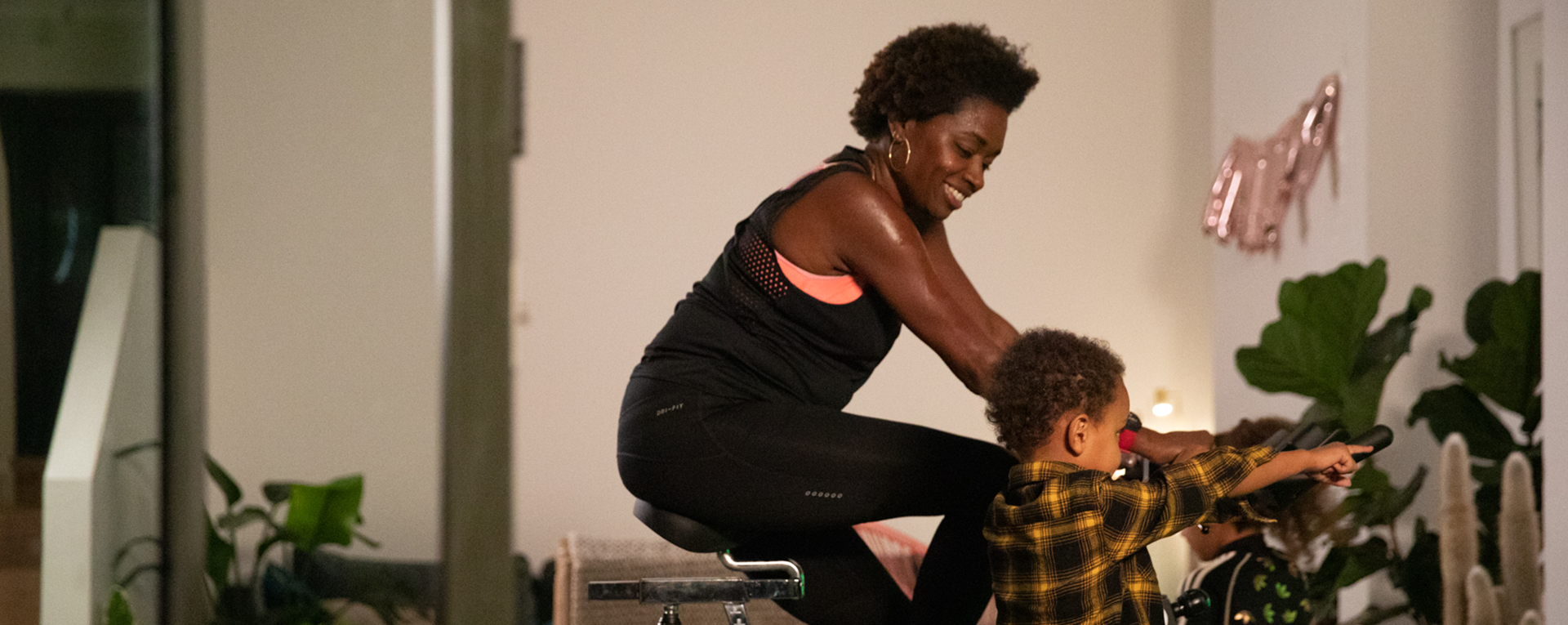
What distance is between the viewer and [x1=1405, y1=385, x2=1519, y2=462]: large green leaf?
7.31 ft

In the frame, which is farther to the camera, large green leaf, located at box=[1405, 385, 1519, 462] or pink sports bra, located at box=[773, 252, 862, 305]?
large green leaf, located at box=[1405, 385, 1519, 462]

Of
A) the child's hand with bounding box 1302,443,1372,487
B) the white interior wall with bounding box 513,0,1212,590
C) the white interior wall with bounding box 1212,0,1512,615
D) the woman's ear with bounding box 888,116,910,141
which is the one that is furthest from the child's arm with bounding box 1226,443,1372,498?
the white interior wall with bounding box 513,0,1212,590

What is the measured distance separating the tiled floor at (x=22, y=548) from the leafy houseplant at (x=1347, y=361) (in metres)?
2.05

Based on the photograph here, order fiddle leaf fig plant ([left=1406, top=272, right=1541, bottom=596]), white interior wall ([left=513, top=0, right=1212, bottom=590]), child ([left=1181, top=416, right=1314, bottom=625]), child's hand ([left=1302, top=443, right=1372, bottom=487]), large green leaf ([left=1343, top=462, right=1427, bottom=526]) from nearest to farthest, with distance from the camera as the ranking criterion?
child's hand ([left=1302, top=443, right=1372, bottom=487]) < child ([left=1181, top=416, right=1314, bottom=625]) < fiddle leaf fig plant ([left=1406, top=272, right=1541, bottom=596]) < large green leaf ([left=1343, top=462, right=1427, bottom=526]) < white interior wall ([left=513, top=0, right=1212, bottom=590])

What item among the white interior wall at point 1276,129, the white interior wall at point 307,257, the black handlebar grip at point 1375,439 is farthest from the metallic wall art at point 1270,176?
the white interior wall at point 307,257

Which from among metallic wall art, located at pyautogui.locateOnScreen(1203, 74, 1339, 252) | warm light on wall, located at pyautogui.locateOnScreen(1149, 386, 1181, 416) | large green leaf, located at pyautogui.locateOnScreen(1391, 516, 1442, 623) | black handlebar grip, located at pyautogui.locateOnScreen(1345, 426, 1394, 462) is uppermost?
metallic wall art, located at pyautogui.locateOnScreen(1203, 74, 1339, 252)

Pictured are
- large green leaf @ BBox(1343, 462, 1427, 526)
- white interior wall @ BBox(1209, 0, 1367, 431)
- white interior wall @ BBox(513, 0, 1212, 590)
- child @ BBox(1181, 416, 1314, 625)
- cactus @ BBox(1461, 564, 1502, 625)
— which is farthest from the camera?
white interior wall @ BBox(513, 0, 1212, 590)

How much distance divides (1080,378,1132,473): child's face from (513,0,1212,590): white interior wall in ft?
8.31

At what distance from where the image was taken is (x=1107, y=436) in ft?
3.83

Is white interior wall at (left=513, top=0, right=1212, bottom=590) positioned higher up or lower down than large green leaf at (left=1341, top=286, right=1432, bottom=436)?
higher up

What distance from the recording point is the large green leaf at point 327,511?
1.81ft

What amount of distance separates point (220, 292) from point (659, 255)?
3159 mm

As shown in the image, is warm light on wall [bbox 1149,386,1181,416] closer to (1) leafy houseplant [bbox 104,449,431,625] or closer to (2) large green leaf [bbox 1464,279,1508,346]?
(2) large green leaf [bbox 1464,279,1508,346]

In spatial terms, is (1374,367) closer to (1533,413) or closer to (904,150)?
(1533,413)
